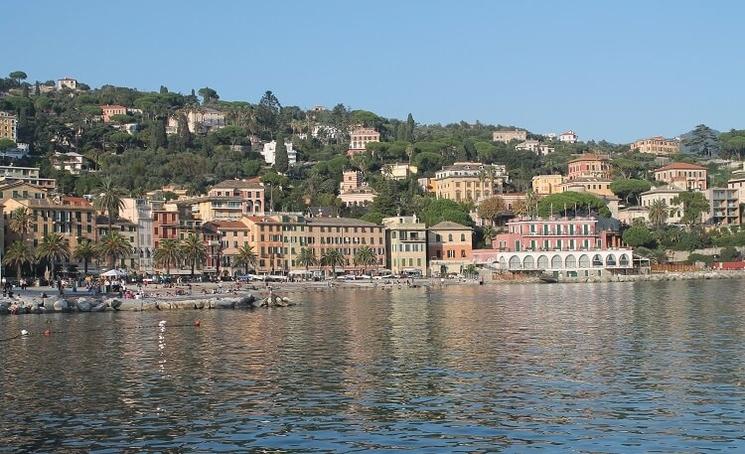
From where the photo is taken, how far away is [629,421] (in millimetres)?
26047

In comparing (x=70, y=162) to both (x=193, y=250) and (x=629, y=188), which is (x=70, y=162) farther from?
(x=629, y=188)

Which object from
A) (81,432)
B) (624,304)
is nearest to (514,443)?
(81,432)

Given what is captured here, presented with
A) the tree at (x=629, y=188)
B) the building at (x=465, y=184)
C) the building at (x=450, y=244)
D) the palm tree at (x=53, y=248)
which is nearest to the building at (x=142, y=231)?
the palm tree at (x=53, y=248)

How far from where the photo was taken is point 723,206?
163 meters

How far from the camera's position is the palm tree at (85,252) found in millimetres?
102188

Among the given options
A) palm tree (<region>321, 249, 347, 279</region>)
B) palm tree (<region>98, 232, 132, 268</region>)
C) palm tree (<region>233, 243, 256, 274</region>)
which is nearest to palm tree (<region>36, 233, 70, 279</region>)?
palm tree (<region>98, 232, 132, 268</region>)

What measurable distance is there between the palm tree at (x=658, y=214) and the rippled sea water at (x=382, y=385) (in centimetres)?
9633

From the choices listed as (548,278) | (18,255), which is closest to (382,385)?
(18,255)

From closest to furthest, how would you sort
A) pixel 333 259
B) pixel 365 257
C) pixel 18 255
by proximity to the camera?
pixel 18 255 → pixel 333 259 → pixel 365 257

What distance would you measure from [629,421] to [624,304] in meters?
48.9

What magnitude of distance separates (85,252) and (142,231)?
1757 centimetres

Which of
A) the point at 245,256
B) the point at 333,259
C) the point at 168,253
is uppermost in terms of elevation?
the point at 168,253

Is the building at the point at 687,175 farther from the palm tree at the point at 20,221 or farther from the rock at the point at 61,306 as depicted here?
the rock at the point at 61,306

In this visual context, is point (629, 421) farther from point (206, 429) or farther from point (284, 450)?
point (206, 429)
